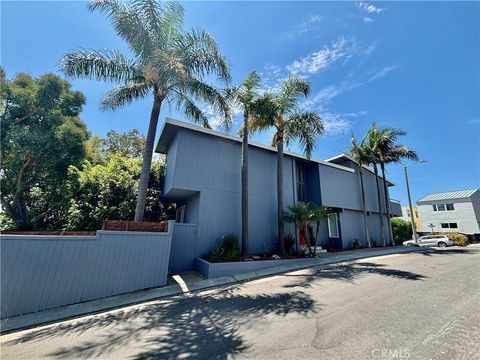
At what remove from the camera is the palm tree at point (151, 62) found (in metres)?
9.36

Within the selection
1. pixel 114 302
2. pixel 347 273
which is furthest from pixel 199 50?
pixel 347 273

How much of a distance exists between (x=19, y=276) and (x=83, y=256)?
147 centimetres

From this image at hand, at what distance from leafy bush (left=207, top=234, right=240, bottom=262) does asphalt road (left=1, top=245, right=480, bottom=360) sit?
2.73 meters

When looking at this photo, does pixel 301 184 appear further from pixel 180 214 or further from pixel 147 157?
pixel 147 157

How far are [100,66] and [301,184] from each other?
13774 millimetres

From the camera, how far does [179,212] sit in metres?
15.6

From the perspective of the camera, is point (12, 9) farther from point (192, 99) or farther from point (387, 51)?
point (387, 51)

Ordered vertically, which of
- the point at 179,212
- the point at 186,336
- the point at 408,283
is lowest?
the point at 186,336

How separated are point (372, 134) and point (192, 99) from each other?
1636 centimetres

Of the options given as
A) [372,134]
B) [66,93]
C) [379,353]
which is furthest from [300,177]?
[66,93]

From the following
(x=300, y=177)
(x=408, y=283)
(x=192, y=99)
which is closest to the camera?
(x=408, y=283)

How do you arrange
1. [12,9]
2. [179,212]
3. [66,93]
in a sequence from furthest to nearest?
[179,212] < [66,93] < [12,9]

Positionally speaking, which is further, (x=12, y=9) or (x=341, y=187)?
(x=341, y=187)

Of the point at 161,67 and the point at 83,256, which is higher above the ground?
the point at 161,67
